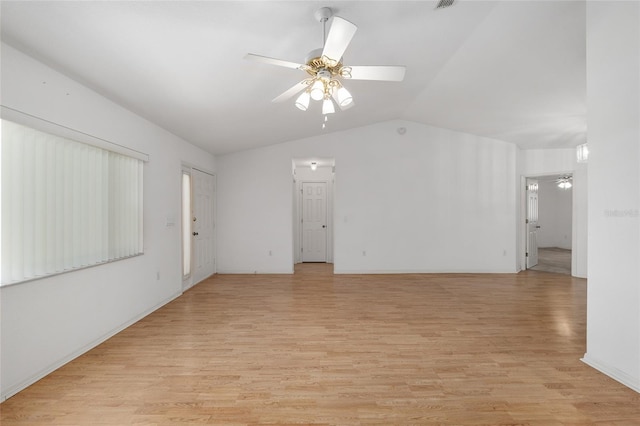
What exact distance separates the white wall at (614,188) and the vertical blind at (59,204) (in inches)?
181

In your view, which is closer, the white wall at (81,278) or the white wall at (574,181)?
the white wall at (81,278)

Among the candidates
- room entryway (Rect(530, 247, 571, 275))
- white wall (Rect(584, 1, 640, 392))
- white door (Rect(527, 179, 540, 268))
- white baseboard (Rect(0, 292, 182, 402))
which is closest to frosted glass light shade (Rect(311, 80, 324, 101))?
white wall (Rect(584, 1, 640, 392))

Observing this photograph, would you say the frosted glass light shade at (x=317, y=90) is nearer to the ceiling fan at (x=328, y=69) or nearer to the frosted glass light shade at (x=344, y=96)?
the ceiling fan at (x=328, y=69)

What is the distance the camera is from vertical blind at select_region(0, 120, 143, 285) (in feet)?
6.79

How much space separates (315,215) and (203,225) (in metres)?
3.15

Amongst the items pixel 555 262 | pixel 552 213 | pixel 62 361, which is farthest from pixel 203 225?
pixel 552 213

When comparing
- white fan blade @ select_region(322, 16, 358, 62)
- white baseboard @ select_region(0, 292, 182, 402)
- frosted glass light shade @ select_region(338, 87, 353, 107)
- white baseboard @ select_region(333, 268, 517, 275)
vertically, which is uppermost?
white fan blade @ select_region(322, 16, 358, 62)

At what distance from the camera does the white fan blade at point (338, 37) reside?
5.45 ft

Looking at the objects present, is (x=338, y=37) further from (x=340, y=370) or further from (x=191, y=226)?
(x=191, y=226)

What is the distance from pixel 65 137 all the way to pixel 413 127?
578 centimetres

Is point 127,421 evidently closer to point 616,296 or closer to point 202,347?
point 202,347

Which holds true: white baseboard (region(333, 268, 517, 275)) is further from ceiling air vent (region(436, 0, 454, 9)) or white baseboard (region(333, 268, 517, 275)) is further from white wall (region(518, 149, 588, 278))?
ceiling air vent (region(436, 0, 454, 9))

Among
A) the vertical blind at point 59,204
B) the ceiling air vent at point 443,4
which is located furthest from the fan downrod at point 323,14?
the vertical blind at point 59,204

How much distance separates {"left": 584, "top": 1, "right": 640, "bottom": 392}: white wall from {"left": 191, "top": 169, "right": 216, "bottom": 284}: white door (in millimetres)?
5351
